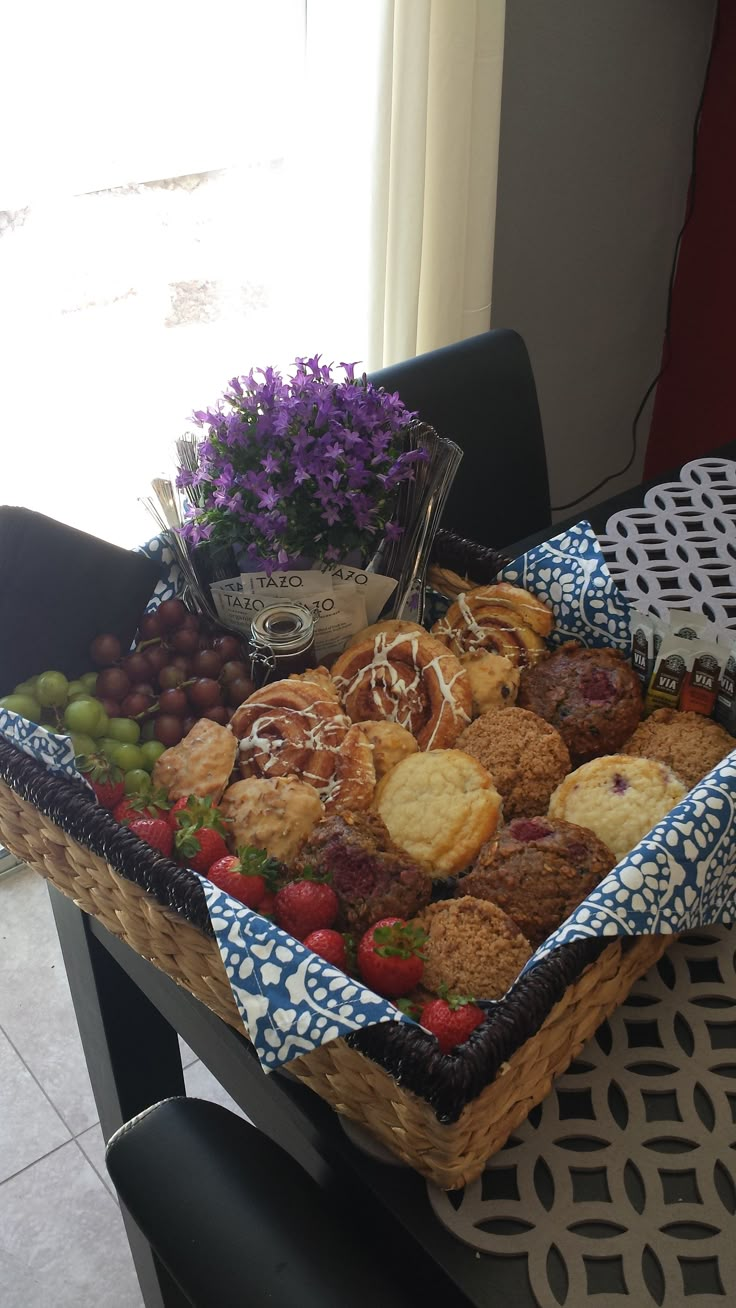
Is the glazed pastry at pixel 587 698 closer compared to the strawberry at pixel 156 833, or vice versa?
the strawberry at pixel 156 833

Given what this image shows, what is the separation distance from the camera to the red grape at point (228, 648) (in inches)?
44.9

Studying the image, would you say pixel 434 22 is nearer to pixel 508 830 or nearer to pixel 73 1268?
pixel 508 830

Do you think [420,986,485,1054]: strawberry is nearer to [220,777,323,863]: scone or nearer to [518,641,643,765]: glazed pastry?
[220,777,323,863]: scone

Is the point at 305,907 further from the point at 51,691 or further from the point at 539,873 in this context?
the point at 51,691

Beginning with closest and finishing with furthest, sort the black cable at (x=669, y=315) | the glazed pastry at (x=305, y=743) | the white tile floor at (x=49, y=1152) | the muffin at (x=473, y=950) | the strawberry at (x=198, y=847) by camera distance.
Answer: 1. the muffin at (x=473, y=950)
2. the strawberry at (x=198, y=847)
3. the glazed pastry at (x=305, y=743)
4. the white tile floor at (x=49, y=1152)
5. the black cable at (x=669, y=315)

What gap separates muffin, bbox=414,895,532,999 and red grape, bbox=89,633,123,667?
478 mm

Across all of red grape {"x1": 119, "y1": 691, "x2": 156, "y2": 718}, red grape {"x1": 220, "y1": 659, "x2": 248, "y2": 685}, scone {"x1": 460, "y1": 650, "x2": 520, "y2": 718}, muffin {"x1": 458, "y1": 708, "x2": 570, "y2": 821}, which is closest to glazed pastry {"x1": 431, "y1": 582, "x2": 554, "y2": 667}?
scone {"x1": 460, "y1": 650, "x2": 520, "y2": 718}

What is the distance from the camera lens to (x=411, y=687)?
1.09 metres

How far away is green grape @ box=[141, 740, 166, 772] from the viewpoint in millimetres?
1023

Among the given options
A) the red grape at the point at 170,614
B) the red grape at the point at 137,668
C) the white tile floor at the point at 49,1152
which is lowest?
the white tile floor at the point at 49,1152

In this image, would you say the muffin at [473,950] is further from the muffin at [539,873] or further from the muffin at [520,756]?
the muffin at [520,756]

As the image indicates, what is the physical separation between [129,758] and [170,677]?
125mm

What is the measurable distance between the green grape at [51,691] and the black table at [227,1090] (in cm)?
19

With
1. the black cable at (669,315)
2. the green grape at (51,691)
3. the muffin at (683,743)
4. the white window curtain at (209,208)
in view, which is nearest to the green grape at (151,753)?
the green grape at (51,691)
